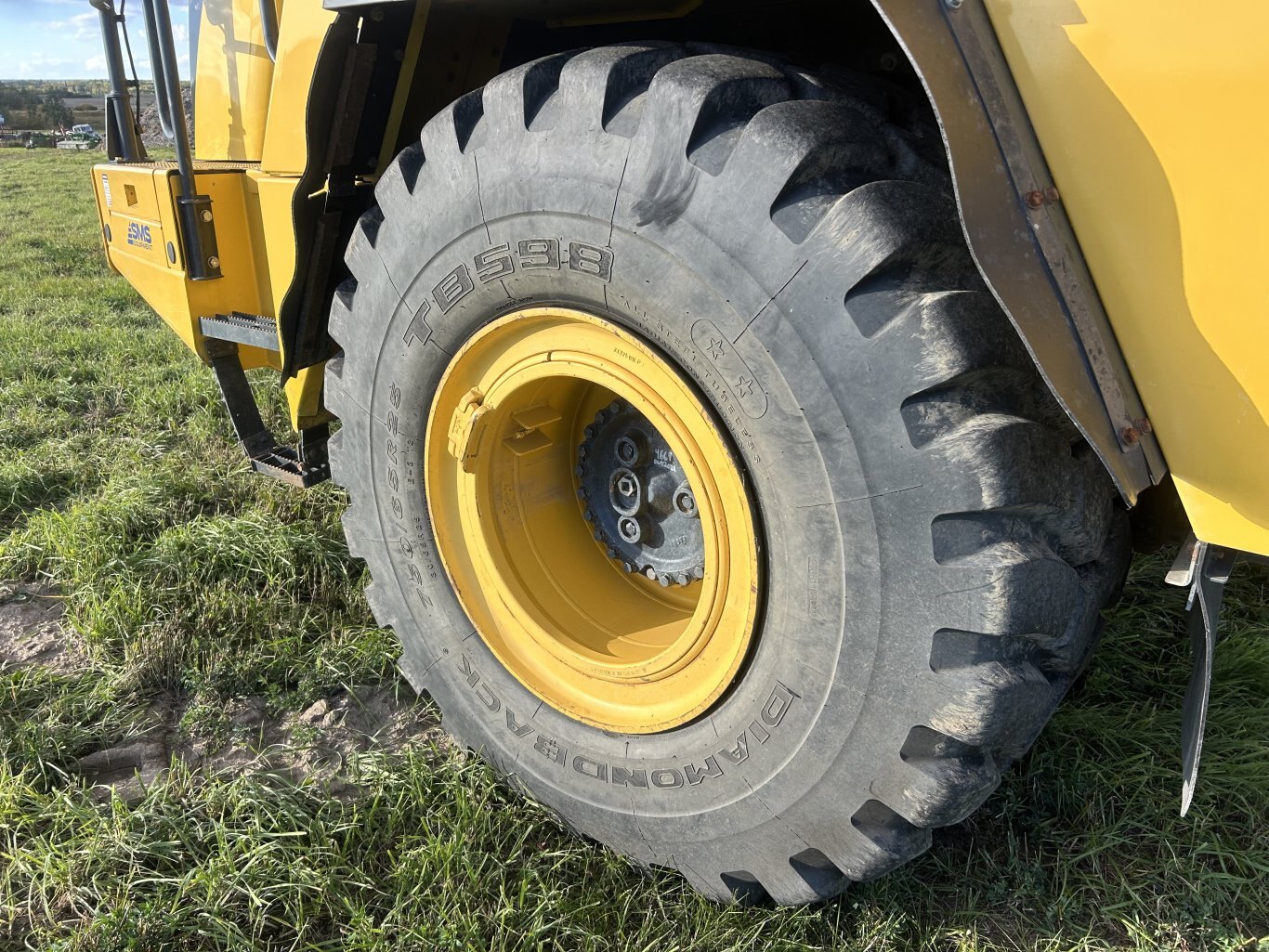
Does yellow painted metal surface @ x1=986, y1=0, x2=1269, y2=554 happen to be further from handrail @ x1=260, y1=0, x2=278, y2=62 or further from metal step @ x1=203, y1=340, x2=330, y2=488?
metal step @ x1=203, y1=340, x2=330, y2=488

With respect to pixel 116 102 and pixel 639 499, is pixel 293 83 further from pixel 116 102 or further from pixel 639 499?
pixel 639 499

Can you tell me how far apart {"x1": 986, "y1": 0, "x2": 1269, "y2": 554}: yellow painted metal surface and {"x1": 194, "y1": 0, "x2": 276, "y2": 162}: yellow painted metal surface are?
Result: 8.15 ft

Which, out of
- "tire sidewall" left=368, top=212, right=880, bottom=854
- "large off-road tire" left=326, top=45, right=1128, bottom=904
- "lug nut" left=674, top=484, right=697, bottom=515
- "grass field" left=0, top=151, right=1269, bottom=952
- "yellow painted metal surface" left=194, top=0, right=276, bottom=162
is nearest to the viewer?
A: "large off-road tire" left=326, top=45, right=1128, bottom=904

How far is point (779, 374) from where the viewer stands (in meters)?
1.39

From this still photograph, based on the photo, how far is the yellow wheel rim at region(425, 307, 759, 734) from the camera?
1.62 metres

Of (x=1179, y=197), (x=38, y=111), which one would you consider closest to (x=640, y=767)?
(x=1179, y=197)

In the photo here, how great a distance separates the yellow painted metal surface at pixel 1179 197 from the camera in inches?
43.2

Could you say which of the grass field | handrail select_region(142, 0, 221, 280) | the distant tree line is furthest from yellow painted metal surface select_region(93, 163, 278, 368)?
the distant tree line

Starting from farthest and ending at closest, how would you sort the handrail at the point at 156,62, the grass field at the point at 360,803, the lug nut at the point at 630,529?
1. the handrail at the point at 156,62
2. the lug nut at the point at 630,529
3. the grass field at the point at 360,803

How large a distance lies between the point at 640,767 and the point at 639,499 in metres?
0.58

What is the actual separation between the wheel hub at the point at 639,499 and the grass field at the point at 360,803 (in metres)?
0.64

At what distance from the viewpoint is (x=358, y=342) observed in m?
2.09

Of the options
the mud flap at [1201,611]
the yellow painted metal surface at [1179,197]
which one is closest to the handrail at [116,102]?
the yellow painted metal surface at [1179,197]

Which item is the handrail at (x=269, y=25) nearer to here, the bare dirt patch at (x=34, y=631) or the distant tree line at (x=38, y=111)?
the bare dirt patch at (x=34, y=631)
